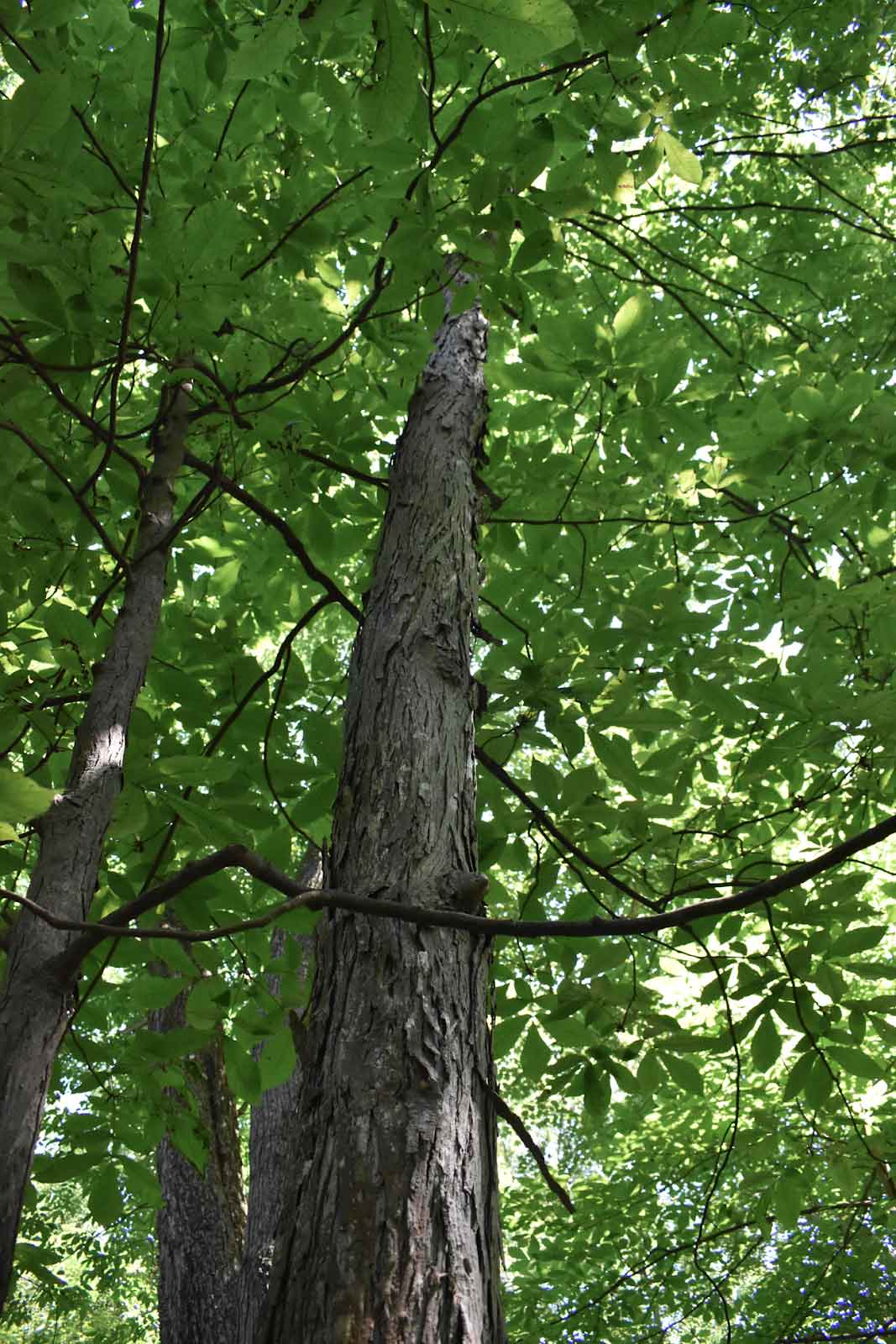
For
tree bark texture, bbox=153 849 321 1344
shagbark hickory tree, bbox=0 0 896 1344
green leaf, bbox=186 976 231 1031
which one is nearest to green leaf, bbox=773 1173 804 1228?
shagbark hickory tree, bbox=0 0 896 1344

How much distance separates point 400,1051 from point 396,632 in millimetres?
1098

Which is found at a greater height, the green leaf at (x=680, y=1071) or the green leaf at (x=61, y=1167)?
the green leaf at (x=680, y=1071)

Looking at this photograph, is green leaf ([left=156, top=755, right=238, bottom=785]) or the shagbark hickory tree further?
green leaf ([left=156, top=755, right=238, bottom=785])

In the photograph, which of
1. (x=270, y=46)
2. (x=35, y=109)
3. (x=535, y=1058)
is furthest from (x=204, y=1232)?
(x=270, y=46)

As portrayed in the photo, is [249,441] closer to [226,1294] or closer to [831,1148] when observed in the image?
[831,1148]

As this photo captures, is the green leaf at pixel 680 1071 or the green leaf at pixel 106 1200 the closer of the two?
the green leaf at pixel 106 1200

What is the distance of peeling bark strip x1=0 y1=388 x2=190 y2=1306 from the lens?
4.31 feet

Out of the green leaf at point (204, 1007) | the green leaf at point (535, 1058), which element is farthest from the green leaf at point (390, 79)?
the green leaf at point (535, 1058)

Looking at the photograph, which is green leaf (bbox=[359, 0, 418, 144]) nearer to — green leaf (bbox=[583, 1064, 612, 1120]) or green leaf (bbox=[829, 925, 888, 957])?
green leaf (bbox=[829, 925, 888, 957])

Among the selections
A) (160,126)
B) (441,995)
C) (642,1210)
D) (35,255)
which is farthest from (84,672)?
(642,1210)

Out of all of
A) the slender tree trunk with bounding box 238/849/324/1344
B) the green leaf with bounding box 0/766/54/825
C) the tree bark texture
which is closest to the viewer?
the green leaf with bounding box 0/766/54/825

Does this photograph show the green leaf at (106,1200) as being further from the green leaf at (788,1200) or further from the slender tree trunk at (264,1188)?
the slender tree trunk at (264,1188)

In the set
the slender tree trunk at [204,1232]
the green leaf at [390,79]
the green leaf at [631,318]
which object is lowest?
the slender tree trunk at [204,1232]

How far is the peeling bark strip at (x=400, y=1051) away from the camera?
125 cm
